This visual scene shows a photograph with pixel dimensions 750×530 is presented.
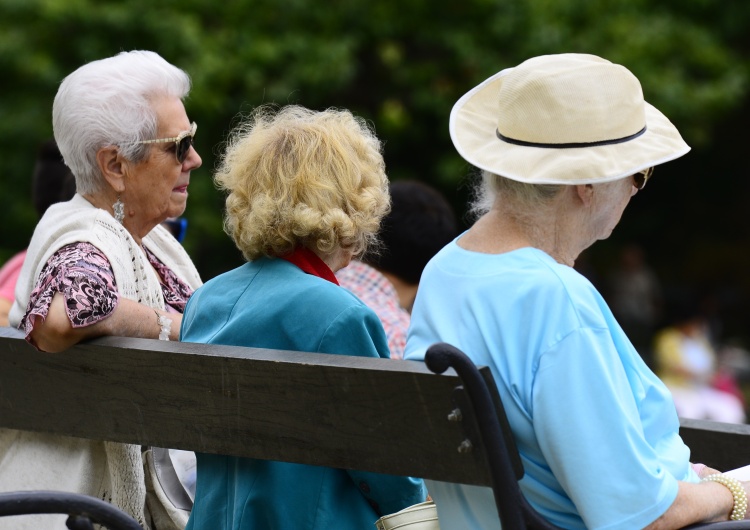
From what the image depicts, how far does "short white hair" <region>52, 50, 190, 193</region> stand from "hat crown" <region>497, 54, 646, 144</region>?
1.13 meters

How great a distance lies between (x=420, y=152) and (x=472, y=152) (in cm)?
927

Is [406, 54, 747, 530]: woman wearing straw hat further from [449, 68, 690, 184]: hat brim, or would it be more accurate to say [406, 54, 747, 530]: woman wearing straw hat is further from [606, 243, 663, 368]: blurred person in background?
[606, 243, 663, 368]: blurred person in background

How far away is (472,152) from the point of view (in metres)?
2.28

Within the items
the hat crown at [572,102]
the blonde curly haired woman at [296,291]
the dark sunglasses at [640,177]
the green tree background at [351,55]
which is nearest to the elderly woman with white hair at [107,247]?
the blonde curly haired woman at [296,291]

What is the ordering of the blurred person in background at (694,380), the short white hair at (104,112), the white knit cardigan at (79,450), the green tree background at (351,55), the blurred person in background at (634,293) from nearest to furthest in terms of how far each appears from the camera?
the white knit cardigan at (79,450) < the short white hair at (104,112) < the blurred person in background at (694,380) < the green tree background at (351,55) < the blurred person in background at (634,293)

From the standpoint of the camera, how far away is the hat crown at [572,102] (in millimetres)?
2141

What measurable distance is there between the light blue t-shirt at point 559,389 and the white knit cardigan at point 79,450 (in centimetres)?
87

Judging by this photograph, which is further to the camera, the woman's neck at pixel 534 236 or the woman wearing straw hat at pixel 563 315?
the woman's neck at pixel 534 236

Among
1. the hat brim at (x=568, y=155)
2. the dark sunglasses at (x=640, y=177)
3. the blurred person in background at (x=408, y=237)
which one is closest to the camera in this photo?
the hat brim at (x=568, y=155)

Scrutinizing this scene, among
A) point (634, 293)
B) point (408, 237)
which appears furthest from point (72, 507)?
point (634, 293)

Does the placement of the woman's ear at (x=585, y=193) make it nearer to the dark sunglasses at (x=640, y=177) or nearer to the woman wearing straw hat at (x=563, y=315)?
the woman wearing straw hat at (x=563, y=315)

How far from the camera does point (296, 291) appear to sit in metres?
2.35

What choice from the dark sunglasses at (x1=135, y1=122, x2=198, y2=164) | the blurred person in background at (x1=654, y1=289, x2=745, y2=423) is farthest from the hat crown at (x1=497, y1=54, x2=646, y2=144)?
the blurred person in background at (x1=654, y1=289, x2=745, y2=423)

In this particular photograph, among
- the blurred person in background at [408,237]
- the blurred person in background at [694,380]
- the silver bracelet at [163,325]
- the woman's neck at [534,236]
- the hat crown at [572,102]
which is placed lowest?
the blurred person in background at [694,380]
